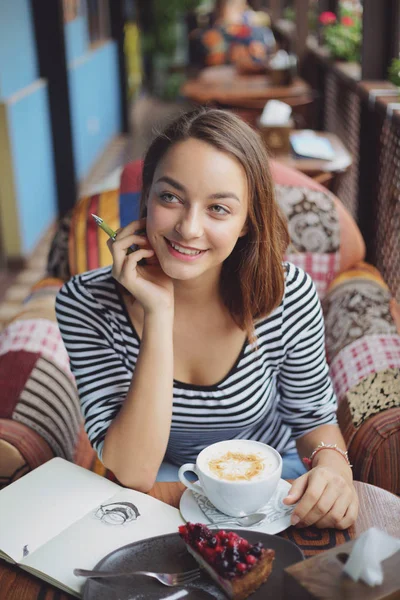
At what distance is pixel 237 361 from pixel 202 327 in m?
0.11

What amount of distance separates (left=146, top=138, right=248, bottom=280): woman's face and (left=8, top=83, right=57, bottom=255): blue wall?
10.7ft

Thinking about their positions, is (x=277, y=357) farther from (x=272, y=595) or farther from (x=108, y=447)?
(x=272, y=595)

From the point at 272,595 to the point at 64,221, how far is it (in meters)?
1.67

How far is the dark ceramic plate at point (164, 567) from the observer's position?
884mm

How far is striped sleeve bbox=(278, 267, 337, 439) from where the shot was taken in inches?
56.1

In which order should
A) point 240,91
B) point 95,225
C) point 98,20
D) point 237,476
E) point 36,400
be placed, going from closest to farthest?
point 237,476 < point 36,400 < point 95,225 < point 240,91 < point 98,20

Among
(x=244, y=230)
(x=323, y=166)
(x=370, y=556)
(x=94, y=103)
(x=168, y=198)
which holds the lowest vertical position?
(x=94, y=103)

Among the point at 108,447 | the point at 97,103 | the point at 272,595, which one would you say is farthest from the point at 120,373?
the point at 97,103

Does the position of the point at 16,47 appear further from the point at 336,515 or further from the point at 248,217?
the point at 336,515

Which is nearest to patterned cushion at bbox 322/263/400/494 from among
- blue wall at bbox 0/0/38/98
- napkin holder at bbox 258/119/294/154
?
napkin holder at bbox 258/119/294/154

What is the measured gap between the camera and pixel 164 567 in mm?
938

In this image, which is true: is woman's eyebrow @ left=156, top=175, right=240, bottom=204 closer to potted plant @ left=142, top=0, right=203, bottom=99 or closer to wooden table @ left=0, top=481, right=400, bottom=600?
wooden table @ left=0, top=481, right=400, bottom=600

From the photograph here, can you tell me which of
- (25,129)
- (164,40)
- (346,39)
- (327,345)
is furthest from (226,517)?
(164,40)

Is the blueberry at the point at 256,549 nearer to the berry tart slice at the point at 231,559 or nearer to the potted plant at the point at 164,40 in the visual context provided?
the berry tart slice at the point at 231,559
